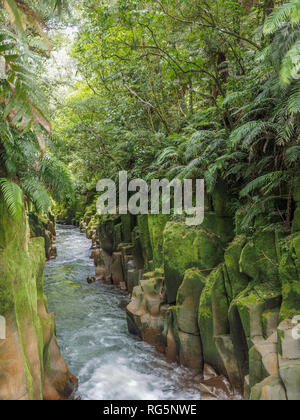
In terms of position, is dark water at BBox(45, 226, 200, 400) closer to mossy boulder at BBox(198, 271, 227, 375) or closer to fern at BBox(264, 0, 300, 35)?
mossy boulder at BBox(198, 271, 227, 375)

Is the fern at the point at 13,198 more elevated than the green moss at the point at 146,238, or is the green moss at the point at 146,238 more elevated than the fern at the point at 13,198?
the fern at the point at 13,198

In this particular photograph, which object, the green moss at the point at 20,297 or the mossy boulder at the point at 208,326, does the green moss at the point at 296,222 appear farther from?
the green moss at the point at 20,297

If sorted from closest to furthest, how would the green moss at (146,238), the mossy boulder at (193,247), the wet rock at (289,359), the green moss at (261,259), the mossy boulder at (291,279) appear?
the wet rock at (289,359) < the mossy boulder at (291,279) < the green moss at (261,259) < the mossy boulder at (193,247) < the green moss at (146,238)

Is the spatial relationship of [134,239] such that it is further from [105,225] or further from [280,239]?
[280,239]

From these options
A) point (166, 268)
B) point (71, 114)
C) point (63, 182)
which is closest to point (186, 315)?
point (166, 268)

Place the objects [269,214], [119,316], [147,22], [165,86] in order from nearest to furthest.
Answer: [269,214]
[147,22]
[119,316]
[165,86]

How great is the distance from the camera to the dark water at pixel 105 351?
255 inches

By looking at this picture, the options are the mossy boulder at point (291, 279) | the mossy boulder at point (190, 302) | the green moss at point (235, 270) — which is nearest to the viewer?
the mossy boulder at point (291, 279)

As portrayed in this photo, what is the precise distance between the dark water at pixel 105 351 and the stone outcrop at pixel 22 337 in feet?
3.32

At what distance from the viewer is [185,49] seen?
9.69 metres

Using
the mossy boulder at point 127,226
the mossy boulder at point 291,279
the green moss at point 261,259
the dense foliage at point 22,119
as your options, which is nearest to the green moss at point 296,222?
the mossy boulder at point 291,279

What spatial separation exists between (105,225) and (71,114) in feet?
16.5

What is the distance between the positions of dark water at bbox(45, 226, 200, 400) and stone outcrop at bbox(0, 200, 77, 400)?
101cm

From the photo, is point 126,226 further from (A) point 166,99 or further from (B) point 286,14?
(B) point 286,14
